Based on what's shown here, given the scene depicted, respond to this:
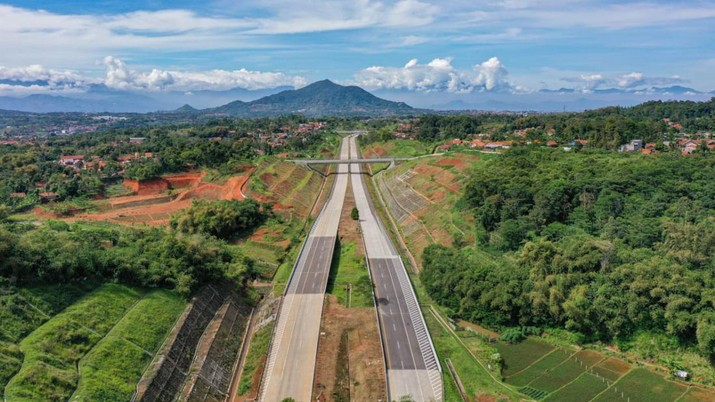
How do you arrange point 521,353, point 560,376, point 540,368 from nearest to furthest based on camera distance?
point 560,376 < point 540,368 < point 521,353

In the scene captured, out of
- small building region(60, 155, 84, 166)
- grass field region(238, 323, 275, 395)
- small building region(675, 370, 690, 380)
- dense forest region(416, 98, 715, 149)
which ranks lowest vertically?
grass field region(238, 323, 275, 395)

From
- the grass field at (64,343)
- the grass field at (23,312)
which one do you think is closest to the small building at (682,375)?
the grass field at (64,343)

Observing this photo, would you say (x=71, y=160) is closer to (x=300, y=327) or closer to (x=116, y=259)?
(x=116, y=259)

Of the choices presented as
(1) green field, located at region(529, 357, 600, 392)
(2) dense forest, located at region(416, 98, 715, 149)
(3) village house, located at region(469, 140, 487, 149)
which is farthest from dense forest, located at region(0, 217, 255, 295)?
(2) dense forest, located at region(416, 98, 715, 149)

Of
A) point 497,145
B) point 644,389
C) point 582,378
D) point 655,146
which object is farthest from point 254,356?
point 655,146

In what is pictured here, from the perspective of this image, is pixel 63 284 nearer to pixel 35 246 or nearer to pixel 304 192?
pixel 35 246

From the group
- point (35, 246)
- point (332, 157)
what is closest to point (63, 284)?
point (35, 246)

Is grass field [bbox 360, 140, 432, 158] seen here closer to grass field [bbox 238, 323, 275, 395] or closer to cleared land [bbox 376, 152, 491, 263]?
cleared land [bbox 376, 152, 491, 263]
